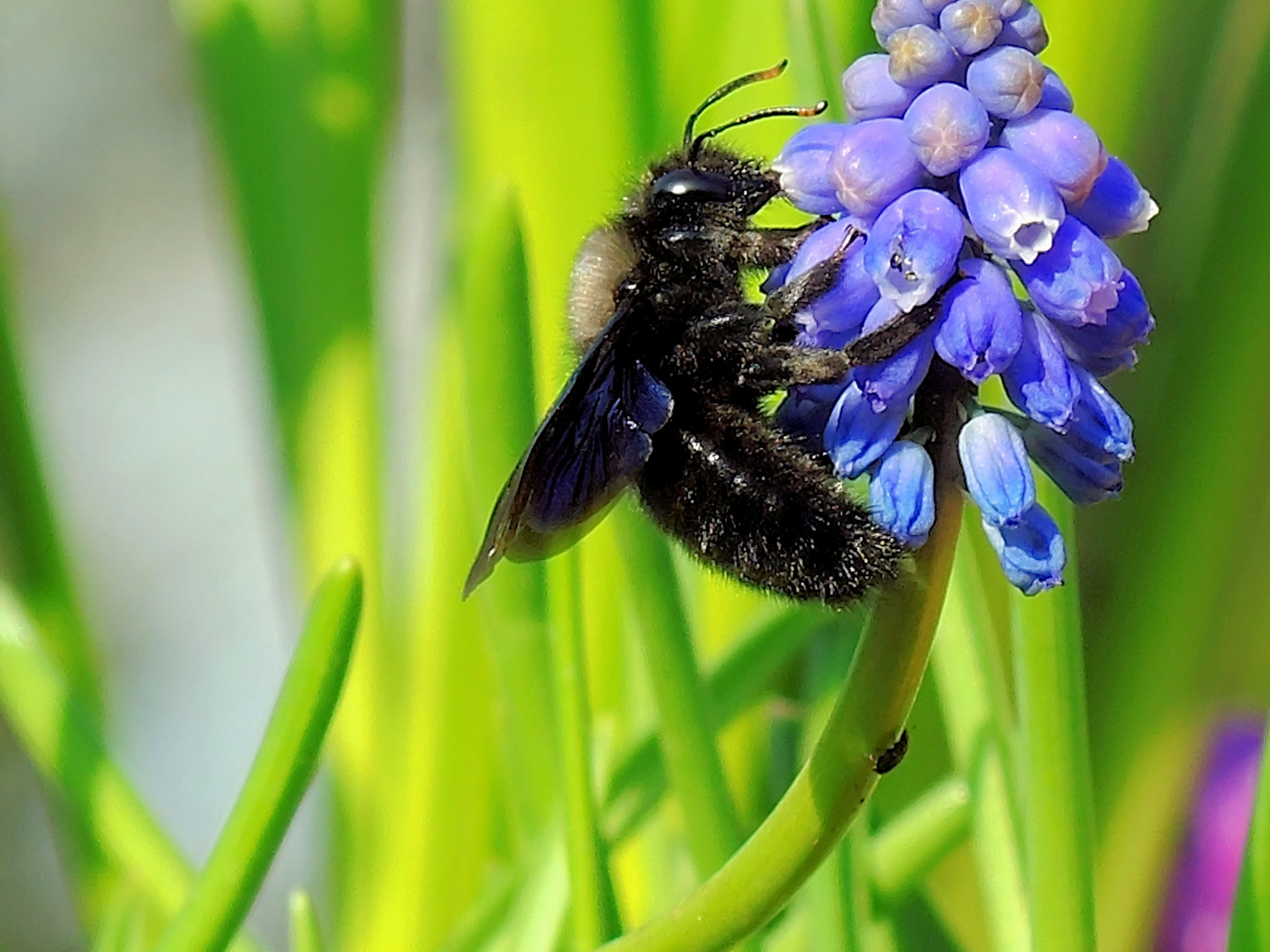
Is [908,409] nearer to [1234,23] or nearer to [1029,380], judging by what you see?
[1029,380]

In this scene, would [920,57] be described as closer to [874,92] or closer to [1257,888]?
[874,92]

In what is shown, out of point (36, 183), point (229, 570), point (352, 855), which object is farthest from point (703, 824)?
point (36, 183)

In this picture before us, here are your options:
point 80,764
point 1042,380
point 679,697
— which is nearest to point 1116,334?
point 1042,380

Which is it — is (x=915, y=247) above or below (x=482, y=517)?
above

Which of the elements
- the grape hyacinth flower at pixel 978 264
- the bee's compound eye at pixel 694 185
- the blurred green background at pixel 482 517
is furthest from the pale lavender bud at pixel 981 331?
the blurred green background at pixel 482 517

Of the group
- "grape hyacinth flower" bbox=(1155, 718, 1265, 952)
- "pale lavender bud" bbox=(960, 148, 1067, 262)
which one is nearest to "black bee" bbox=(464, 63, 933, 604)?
"pale lavender bud" bbox=(960, 148, 1067, 262)
